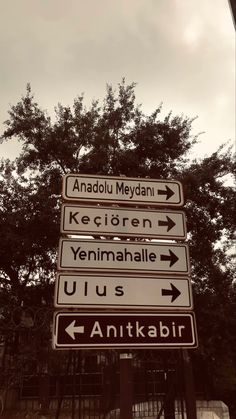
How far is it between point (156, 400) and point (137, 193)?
6.39 m

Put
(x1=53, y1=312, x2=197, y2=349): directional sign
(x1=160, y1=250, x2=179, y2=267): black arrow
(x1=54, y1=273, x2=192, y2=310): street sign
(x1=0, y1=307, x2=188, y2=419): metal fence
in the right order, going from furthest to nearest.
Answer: (x1=0, y1=307, x2=188, y2=419): metal fence → (x1=160, y1=250, x2=179, y2=267): black arrow → (x1=54, y1=273, x2=192, y2=310): street sign → (x1=53, y1=312, x2=197, y2=349): directional sign

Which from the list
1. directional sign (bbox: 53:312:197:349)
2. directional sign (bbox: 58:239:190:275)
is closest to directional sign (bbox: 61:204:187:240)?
directional sign (bbox: 58:239:190:275)

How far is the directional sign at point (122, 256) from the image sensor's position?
379 cm

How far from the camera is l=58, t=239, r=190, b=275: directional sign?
3789mm

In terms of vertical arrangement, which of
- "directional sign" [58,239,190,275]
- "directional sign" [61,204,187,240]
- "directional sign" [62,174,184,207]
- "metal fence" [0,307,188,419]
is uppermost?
"directional sign" [62,174,184,207]

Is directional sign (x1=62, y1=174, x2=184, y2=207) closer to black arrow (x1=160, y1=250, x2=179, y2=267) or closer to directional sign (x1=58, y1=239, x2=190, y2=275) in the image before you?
directional sign (x1=58, y1=239, x2=190, y2=275)

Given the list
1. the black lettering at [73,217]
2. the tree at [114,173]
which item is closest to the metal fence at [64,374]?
the tree at [114,173]

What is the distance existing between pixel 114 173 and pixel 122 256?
10168mm

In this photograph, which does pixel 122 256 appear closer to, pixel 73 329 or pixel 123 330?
pixel 123 330

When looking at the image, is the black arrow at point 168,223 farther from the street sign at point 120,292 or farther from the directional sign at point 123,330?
the directional sign at point 123,330

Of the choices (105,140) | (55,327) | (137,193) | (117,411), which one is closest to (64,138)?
(105,140)

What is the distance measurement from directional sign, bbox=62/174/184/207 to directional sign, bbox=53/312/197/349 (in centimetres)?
123

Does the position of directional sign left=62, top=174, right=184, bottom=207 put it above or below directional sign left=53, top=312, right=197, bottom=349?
above

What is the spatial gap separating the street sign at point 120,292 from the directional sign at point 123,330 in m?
0.09
